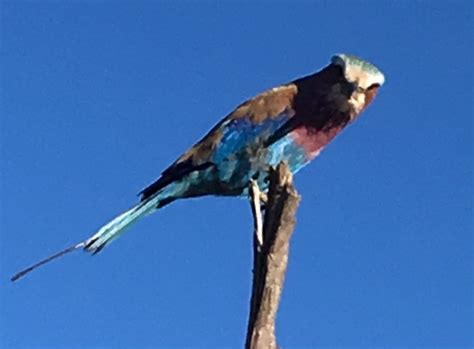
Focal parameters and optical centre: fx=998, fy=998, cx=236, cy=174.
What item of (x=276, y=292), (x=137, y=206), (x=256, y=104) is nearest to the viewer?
(x=276, y=292)

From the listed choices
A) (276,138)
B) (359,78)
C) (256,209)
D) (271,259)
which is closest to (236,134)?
(276,138)

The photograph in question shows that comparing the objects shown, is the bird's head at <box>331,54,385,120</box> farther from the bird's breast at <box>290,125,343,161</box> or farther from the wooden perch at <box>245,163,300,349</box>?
the wooden perch at <box>245,163,300,349</box>

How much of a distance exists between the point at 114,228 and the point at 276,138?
988 mm

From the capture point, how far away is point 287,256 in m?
3.10

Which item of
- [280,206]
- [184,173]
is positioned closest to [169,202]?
[184,173]

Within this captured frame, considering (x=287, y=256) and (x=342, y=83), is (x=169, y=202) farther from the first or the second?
(x=287, y=256)

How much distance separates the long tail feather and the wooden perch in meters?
1.00

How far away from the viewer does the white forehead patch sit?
492cm

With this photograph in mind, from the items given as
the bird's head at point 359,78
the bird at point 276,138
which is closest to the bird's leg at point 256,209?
the bird at point 276,138

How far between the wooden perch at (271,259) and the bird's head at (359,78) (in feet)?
5.50

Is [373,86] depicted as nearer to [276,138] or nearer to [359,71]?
[359,71]

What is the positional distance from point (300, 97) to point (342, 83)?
0.76 ft

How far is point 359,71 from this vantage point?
493cm

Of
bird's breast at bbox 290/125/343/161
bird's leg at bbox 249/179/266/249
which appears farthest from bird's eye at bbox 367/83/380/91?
bird's leg at bbox 249/179/266/249
